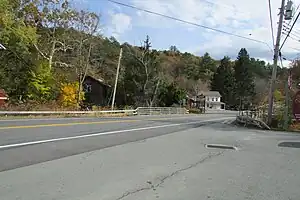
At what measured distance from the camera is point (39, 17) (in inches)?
1750

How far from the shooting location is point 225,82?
387 feet

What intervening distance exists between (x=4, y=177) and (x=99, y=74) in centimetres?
6608

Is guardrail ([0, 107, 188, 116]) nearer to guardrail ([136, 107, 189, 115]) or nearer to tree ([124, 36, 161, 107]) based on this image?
guardrail ([136, 107, 189, 115])

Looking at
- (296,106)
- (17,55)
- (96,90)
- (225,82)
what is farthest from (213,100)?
(296,106)

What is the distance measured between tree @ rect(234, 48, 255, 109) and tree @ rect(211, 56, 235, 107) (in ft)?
6.73

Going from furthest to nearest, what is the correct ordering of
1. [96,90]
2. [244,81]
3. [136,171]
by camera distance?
[244,81]
[96,90]
[136,171]

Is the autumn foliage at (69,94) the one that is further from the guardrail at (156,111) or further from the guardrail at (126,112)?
the guardrail at (156,111)

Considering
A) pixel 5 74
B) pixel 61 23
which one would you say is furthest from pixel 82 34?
pixel 5 74

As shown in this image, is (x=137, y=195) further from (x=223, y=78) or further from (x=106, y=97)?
(x=223, y=78)

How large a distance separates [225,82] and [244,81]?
5.98 metres

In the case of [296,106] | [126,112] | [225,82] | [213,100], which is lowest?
[126,112]

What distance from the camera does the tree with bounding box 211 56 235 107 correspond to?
116 m

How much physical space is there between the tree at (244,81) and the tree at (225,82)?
2.05 metres

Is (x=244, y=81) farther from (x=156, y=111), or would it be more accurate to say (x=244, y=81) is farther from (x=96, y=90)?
(x=156, y=111)
